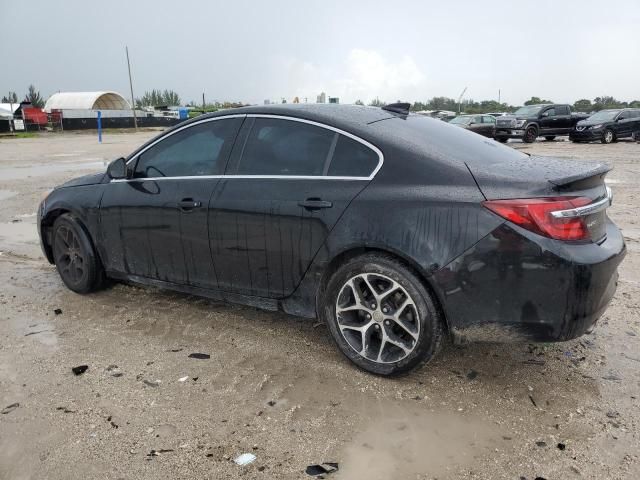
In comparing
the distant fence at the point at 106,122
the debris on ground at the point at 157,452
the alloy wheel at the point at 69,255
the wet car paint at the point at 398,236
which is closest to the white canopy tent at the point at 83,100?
the distant fence at the point at 106,122

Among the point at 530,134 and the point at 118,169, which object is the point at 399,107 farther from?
the point at 530,134

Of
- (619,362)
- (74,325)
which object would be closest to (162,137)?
(74,325)

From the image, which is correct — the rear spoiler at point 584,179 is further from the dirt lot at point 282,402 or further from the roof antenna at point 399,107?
the roof antenna at point 399,107

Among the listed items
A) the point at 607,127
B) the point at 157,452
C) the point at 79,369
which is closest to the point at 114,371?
the point at 79,369

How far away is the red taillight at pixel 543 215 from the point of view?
2.83 meters

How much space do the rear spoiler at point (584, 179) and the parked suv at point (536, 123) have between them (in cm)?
2265

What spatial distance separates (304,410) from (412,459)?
0.68 metres

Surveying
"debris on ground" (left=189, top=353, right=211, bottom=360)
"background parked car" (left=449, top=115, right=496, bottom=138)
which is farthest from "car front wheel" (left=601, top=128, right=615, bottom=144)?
"debris on ground" (left=189, top=353, right=211, bottom=360)

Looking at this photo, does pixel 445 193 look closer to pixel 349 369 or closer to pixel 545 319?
pixel 545 319

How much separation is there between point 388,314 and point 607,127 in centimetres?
2536

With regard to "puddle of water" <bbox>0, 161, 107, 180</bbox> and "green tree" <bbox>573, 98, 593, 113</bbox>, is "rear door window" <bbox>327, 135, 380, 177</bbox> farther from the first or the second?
"green tree" <bbox>573, 98, 593, 113</bbox>

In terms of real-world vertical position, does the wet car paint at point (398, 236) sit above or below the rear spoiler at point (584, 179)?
below

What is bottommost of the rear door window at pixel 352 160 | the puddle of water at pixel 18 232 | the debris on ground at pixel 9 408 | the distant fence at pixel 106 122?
the debris on ground at pixel 9 408

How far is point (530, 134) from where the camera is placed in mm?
25438
